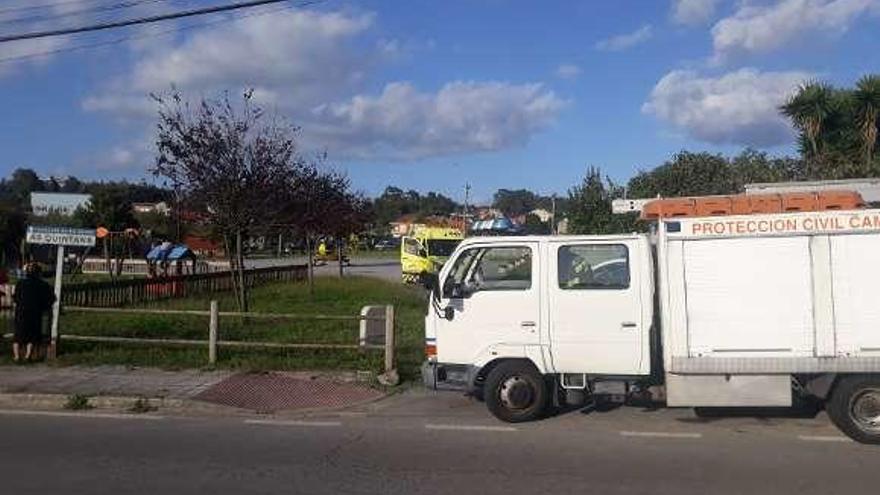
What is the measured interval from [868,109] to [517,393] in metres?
22.9

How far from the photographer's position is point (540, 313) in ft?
33.5

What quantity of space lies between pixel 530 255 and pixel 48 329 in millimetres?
9539

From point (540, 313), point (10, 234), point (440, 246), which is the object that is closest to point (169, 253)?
point (440, 246)

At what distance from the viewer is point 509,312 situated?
1031 cm

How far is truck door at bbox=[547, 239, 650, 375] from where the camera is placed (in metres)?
10.0

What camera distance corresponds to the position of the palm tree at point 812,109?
29469 millimetres

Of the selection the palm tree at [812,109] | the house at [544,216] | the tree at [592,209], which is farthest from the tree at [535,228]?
the house at [544,216]

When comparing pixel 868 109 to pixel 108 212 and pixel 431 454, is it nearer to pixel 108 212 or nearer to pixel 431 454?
pixel 431 454

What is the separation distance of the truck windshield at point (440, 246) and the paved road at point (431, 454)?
3022cm

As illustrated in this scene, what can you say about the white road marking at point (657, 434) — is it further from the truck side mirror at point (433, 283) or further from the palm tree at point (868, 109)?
the palm tree at point (868, 109)

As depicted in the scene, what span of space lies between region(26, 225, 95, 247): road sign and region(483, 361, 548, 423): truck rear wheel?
27.3 feet

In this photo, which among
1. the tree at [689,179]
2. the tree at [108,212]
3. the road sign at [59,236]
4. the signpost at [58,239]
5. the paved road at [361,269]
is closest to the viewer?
the signpost at [58,239]

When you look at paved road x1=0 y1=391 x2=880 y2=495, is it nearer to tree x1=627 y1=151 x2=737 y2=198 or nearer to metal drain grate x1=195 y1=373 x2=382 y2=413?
metal drain grate x1=195 y1=373 x2=382 y2=413

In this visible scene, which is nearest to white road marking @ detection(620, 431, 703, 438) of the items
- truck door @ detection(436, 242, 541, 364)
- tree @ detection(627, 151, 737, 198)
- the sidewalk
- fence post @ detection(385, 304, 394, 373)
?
truck door @ detection(436, 242, 541, 364)
